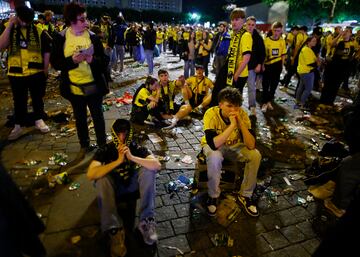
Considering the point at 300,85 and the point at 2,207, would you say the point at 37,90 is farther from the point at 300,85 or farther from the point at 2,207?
the point at 300,85

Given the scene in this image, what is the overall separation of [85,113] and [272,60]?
16.1 ft

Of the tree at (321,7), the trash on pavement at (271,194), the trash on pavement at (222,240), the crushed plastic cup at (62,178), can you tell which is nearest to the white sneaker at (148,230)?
the trash on pavement at (222,240)

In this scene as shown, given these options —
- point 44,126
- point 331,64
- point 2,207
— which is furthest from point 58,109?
point 331,64

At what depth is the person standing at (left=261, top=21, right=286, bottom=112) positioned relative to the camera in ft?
23.6

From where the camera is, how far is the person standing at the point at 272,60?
7199mm

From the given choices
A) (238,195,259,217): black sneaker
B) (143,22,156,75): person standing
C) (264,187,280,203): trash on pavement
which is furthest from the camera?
(143,22,156,75): person standing

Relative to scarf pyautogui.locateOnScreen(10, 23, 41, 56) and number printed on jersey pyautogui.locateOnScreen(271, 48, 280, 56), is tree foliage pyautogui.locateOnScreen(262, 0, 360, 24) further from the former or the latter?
scarf pyautogui.locateOnScreen(10, 23, 41, 56)

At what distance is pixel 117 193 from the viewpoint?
3115 millimetres

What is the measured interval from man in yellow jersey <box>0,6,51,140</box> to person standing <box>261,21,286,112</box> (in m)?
5.15

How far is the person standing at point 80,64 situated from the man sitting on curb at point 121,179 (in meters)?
1.68

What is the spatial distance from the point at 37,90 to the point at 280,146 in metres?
4.76

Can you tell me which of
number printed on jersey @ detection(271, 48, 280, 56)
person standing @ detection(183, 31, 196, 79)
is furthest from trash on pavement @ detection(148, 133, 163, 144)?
person standing @ detection(183, 31, 196, 79)

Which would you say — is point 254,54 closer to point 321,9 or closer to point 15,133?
point 15,133

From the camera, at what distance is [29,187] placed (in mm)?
3963
